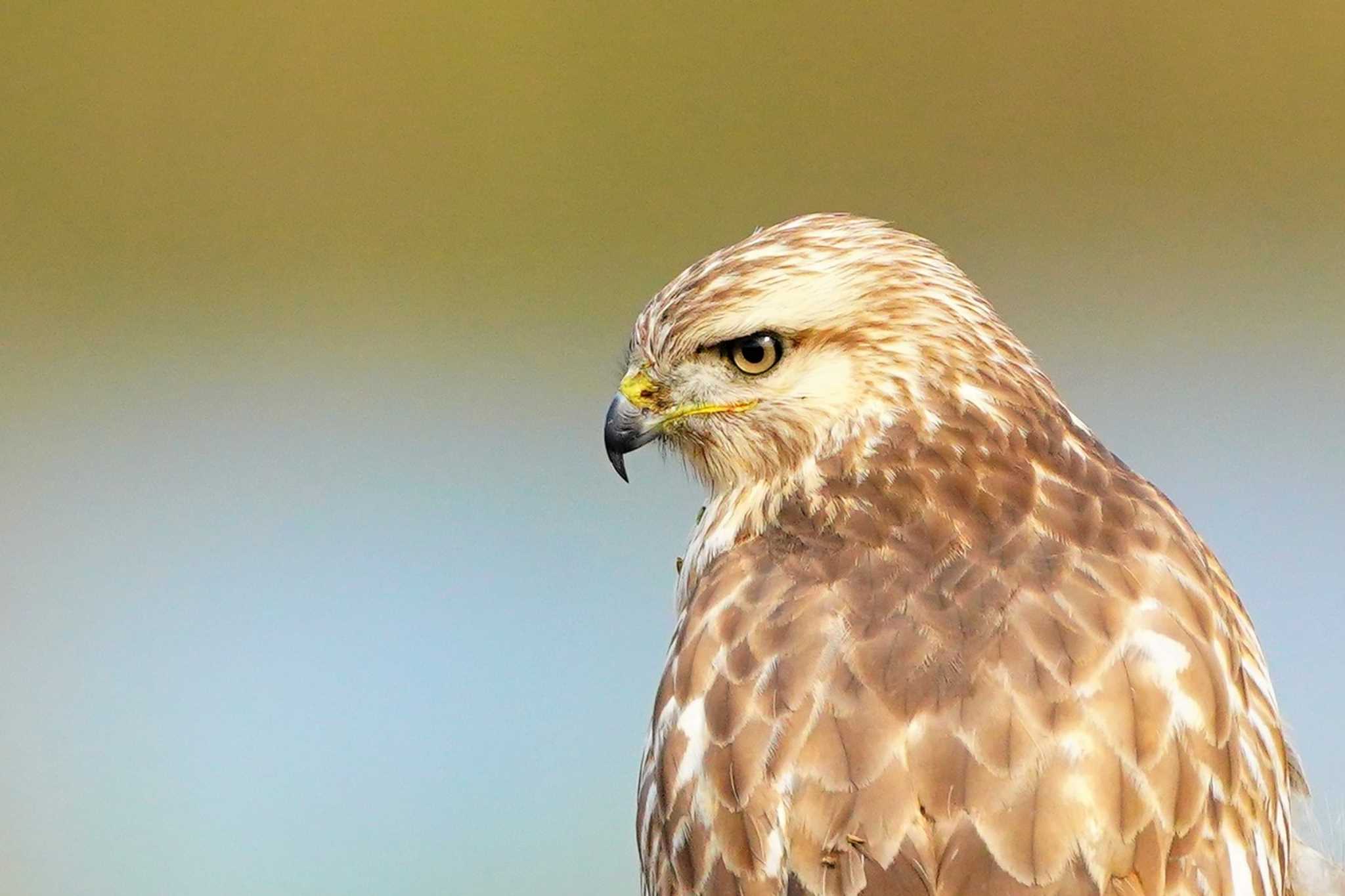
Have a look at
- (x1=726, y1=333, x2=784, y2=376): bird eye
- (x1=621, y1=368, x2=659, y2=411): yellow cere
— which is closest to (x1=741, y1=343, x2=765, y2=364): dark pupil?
(x1=726, y1=333, x2=784, y2=376): bird eye

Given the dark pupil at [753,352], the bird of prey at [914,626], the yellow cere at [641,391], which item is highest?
the dark pupil at [753,352]

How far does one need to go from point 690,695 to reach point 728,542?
28 cm

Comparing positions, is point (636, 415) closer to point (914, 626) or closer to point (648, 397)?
point (648, 397)

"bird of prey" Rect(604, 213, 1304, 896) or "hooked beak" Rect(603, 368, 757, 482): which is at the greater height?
"hooked beak" Rect(603, 368, 757, 482)

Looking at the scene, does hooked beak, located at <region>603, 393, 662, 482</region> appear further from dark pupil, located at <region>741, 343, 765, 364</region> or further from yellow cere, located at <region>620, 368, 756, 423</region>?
dark pupil, located at <region>741, 343, 765, 364</region>

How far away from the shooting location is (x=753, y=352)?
168cm

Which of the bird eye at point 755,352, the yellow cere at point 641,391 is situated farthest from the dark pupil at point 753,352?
the yellow cere at point 641,391

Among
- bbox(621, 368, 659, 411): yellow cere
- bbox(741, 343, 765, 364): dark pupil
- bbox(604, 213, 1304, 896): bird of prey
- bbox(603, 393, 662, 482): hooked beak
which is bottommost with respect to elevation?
bbox(604, 213, 1304, 896): bird of prey

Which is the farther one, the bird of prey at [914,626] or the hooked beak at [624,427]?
the hooked beak at [624,427]

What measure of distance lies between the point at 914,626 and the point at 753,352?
0.42m

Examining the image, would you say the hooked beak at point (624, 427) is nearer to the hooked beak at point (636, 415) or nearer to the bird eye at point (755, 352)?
the hooked beak at point (636, 415)

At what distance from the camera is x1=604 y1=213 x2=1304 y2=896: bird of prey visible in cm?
124

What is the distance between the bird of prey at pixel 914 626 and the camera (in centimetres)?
124

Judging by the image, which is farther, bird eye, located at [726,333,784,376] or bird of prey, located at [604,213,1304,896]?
bird eye, located at [726,333,784,376]
